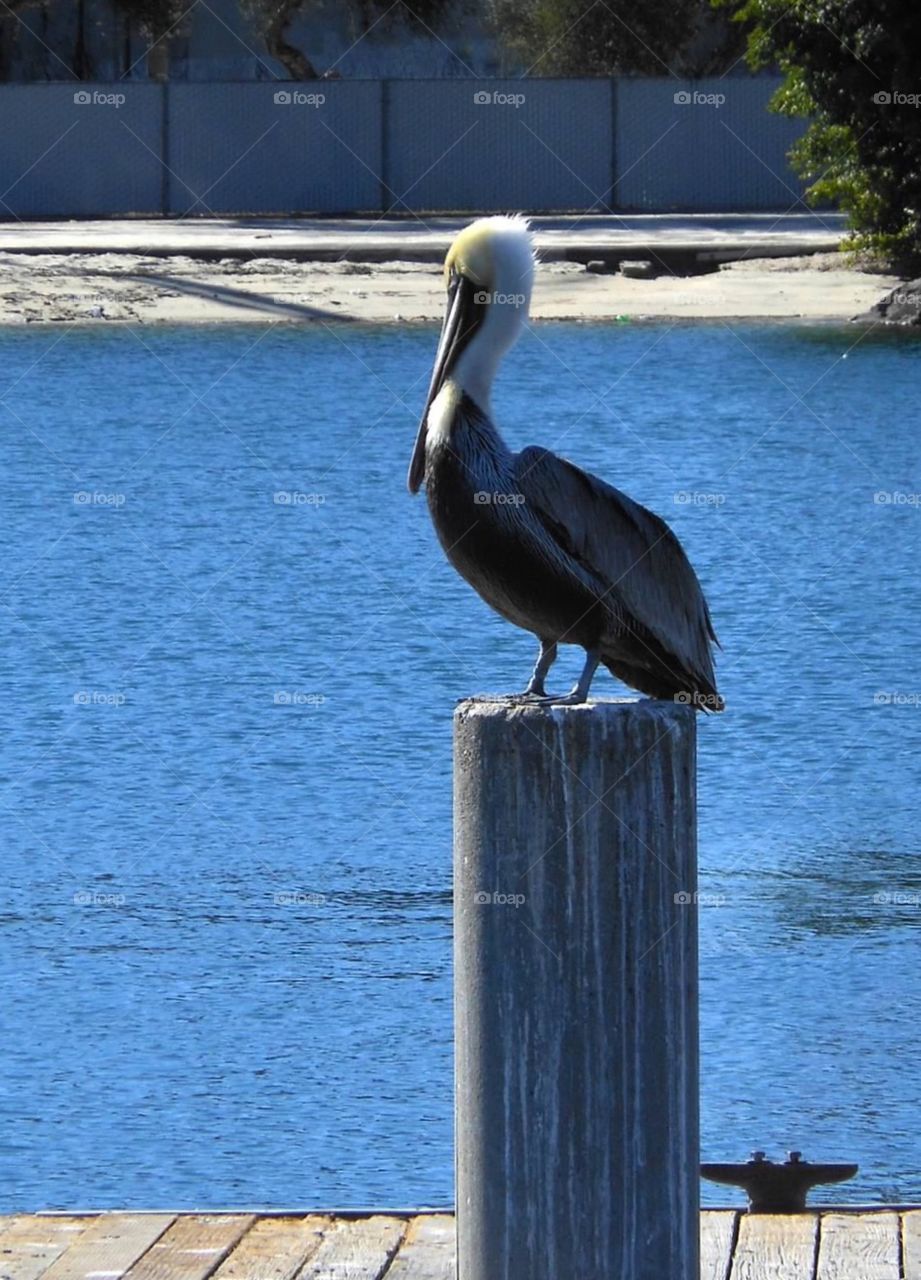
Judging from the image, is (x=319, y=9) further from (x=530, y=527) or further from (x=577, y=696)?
(x=577, y=696)

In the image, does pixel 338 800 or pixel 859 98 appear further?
pixel 859 98

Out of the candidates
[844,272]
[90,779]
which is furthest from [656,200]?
[90,779]

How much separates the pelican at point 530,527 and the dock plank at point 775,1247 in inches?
37.2

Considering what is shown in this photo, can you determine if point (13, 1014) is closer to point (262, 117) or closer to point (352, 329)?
point (352, 329)

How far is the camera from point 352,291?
83.9ft

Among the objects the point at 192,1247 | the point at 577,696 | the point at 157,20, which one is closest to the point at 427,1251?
the point at 192,1247

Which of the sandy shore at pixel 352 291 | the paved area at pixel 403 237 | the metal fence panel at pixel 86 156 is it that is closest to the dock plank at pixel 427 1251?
the sandy shore at pixel 352 291

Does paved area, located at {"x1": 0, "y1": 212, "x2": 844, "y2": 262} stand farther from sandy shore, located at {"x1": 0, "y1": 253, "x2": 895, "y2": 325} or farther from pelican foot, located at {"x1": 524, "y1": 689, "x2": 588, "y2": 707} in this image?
pelican foot, located at {"x1": 524, "y1": 689, "x2": 588, "y2": 707}

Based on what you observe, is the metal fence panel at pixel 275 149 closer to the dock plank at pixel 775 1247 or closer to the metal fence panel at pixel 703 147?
the metal fence panel at pixel 703 147

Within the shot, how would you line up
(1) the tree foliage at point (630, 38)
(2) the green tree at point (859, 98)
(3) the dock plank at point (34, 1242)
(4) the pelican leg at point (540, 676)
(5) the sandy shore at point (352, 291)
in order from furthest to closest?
(1) the tree foliage at point (630, 38) < (5) the sandy shore at point (352, 291) < (2) the green tree at point (859, 98) < (3) the dock plank at point (34, 1242) < (4) the pelican leg at point (540, 676)

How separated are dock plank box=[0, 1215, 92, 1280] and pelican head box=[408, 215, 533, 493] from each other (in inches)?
56.7

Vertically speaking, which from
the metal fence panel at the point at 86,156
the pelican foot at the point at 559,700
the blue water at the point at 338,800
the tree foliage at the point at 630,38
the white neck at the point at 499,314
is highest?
the tree foliage at the point at 630,38

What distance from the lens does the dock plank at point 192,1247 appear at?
4.15 m

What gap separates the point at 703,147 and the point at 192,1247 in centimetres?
3184
